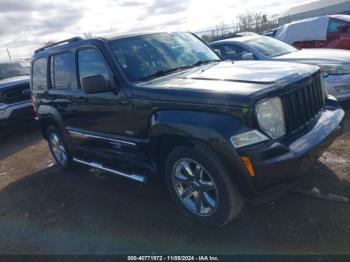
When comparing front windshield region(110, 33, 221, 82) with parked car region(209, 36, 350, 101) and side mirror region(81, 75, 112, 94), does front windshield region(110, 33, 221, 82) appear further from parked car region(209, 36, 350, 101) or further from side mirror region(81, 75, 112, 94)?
parked car region(209, 36, 350, 101)

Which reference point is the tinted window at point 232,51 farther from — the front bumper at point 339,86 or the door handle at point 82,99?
the door handle at point 82,99

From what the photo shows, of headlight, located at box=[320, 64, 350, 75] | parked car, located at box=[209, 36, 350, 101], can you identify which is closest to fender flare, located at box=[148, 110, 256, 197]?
parked car, located at box=[209, 36, 350, 101]

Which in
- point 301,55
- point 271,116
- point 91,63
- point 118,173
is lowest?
point 118,173

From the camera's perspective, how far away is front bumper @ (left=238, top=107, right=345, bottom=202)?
9.97 feet

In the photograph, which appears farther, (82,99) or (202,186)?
(82,99)

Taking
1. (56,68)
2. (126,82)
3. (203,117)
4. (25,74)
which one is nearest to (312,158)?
(203,117)

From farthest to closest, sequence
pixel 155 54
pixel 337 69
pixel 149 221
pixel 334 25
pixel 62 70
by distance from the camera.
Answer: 1. pixel 334 25
2. pixel 337 69
3. pixel 62 70
4. pixel 155 54
5. pixel 149 221

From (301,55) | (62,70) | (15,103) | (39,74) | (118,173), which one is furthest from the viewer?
(15,103)

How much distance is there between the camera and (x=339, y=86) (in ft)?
21.7

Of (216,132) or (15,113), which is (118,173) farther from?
(15,113)

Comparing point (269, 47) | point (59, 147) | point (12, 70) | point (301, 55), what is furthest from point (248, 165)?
point (12, 70)

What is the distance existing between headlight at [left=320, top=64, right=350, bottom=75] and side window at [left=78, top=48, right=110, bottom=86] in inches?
165

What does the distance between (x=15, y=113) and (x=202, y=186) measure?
7.05 meters

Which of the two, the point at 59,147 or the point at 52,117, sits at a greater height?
the point at 52,117
